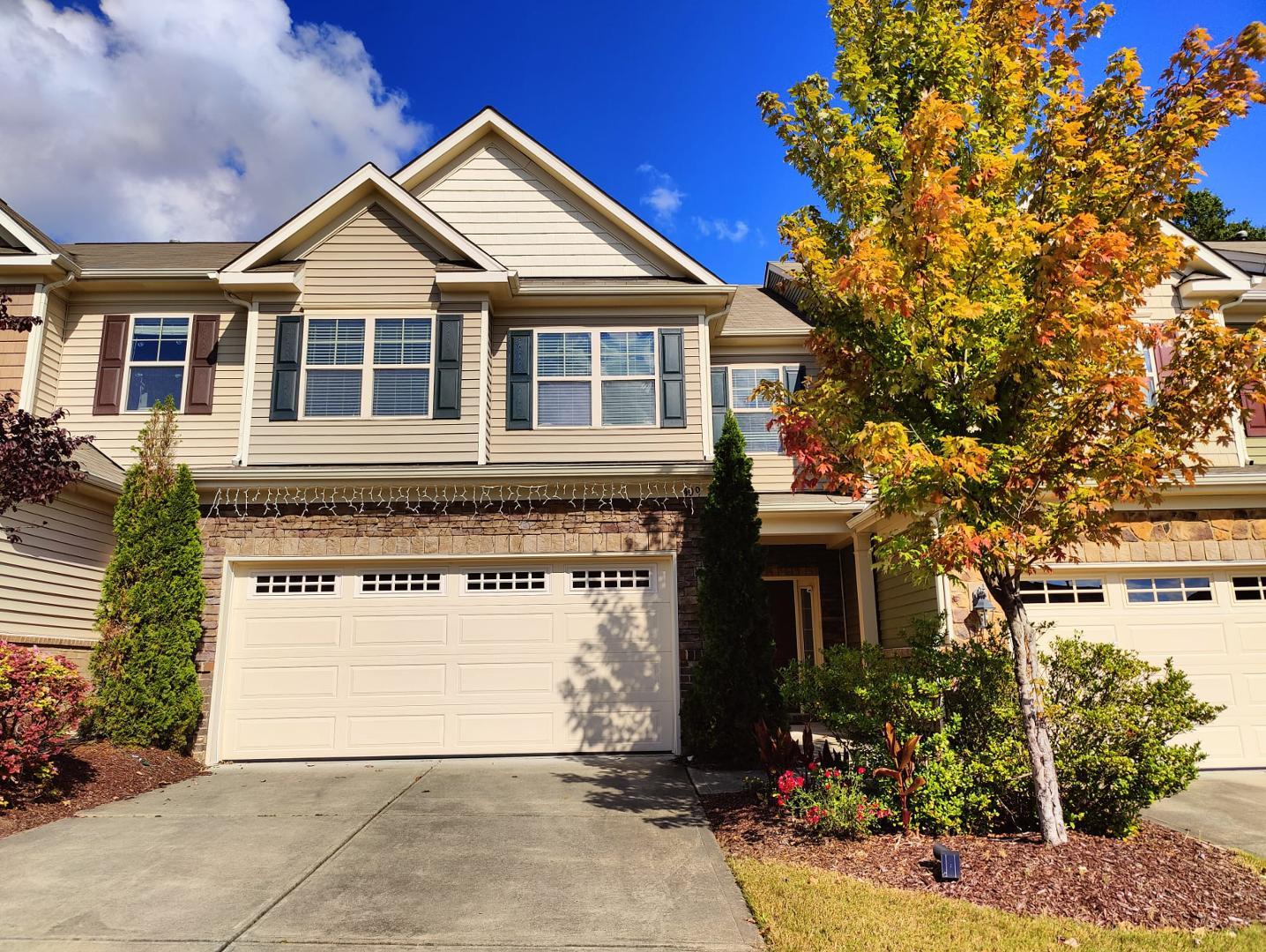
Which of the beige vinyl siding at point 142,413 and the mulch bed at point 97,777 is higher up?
the beige vinyl siding at point 142,413

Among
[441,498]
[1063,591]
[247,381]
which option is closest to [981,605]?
[1063,591]

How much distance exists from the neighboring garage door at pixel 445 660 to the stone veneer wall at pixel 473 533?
0.23m

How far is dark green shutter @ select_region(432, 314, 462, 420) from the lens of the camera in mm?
10891

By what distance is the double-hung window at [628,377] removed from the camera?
11.4 meters

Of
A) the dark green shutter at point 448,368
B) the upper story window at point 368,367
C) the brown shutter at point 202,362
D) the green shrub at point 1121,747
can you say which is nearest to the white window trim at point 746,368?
the dark green shutter at point 448,368

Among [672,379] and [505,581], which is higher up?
[672,379]

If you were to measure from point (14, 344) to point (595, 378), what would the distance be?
7.90 m

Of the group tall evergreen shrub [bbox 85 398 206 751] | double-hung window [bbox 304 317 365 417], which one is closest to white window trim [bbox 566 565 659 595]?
double-hung window [bbox 304 317 365 417]

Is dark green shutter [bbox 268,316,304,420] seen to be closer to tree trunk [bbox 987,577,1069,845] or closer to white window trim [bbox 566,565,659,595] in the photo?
white window trim [bbox 566,565,659,595]

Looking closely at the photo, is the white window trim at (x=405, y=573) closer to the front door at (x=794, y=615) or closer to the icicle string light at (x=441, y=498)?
the icicle string light at (x=441, y=498)

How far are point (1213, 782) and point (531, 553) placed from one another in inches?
313

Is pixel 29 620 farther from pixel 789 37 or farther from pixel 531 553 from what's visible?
pixel 789 37

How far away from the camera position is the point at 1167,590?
31.9ft

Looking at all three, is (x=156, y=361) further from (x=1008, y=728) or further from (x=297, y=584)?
(x=1008, y=728)
